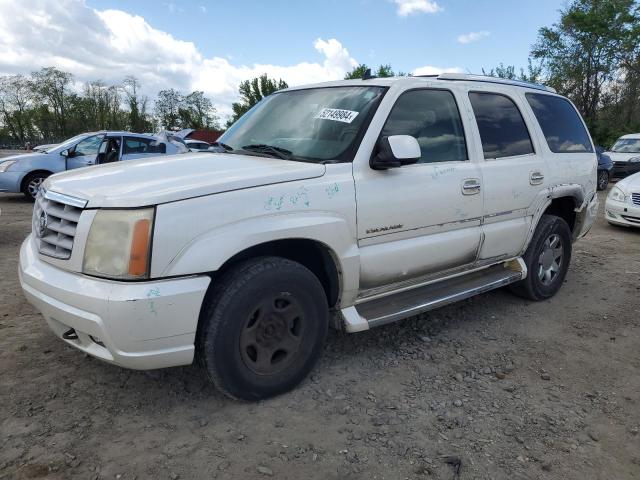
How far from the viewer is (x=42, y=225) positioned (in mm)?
2729

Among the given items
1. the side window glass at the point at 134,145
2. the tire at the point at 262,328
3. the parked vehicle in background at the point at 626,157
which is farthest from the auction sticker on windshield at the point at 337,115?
the parked vehicle in background at the point at 626,157

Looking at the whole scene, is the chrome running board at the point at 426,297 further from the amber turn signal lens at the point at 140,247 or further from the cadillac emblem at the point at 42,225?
the cadillac emblem at the point at 42,225

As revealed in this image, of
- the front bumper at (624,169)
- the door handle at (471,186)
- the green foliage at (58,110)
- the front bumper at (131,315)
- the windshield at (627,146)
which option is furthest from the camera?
the green foliage at (58,110)

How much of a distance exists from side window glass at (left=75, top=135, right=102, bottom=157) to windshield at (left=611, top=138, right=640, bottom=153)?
15538 mm

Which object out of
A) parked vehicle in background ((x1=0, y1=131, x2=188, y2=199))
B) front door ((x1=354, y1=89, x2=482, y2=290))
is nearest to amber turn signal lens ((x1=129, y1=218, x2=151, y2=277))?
front door ((x1=354, y1=89, x2=482, y2=290))

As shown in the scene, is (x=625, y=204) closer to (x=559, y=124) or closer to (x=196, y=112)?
(x=559, y=124)

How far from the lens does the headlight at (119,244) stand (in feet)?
7.43

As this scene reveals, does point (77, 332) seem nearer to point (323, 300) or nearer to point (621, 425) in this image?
point (323, 300)

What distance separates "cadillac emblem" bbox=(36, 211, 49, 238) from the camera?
8.87 feet

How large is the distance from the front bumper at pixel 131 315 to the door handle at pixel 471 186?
2.02 m

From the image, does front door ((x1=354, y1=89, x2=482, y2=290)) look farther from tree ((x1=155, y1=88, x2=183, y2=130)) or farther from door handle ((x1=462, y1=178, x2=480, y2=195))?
tree ((x1=155, y1=88, x2=183, y2=130))

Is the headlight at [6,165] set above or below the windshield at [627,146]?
below

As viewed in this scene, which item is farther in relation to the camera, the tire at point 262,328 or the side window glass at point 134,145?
the side window glass at point 134,145

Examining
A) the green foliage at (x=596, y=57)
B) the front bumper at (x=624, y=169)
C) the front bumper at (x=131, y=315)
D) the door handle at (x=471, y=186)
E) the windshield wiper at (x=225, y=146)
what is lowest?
the front bumper at (x=131, y=315)
